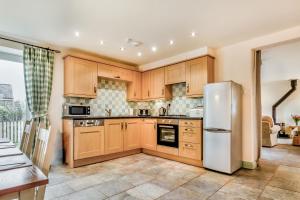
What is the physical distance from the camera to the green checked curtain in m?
3.38

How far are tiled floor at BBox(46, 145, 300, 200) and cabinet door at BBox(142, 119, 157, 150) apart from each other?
614mm

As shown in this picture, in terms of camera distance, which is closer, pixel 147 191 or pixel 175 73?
pixel 147 191

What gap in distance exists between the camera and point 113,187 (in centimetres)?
254

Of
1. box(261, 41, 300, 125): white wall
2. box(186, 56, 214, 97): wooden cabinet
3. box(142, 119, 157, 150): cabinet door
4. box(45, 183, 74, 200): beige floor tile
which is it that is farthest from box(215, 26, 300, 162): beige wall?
box(45, 183, 74, 200): beige floor tile

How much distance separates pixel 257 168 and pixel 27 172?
3.74 meters

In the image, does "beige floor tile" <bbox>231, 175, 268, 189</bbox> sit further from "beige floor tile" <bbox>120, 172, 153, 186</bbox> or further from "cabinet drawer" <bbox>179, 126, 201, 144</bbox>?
"beige floor tile" <bbox>120, 172, 153, 186</bbox>

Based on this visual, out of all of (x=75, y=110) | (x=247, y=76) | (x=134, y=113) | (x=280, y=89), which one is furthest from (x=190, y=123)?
(x=280, y=89)

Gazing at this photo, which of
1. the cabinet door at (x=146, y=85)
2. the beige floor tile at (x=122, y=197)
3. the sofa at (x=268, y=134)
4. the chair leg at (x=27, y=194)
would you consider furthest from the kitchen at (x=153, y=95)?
the sofa at (x=268, y=134)

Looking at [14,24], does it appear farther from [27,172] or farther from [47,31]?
[27,172]

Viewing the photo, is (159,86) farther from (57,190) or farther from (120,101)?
(57,190)

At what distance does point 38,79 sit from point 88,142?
60.5 inches

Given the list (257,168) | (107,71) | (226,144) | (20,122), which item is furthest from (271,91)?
(20,122)

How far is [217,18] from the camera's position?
269cm

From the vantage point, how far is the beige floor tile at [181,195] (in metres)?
2.24
